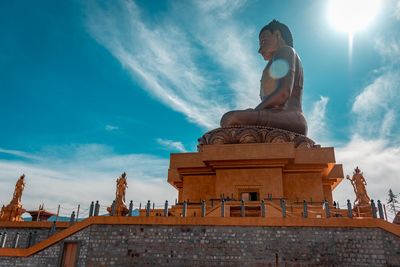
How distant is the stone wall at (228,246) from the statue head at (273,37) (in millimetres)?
14874

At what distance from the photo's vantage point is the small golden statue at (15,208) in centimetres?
1605

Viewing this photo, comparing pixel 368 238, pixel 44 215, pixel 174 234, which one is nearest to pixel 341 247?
pixel 368 238

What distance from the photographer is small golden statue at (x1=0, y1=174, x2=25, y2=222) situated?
1605 cm

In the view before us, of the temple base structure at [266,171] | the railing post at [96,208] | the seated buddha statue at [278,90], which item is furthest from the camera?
the seated buddha statue at [278,90]

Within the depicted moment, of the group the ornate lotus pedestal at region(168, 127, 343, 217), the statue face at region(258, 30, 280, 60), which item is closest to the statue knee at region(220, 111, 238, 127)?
the ornate lotus pedestal at region(168, 127, 343, 217)

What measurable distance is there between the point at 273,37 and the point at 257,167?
10619 millimetres

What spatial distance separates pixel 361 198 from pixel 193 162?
821 centimetres

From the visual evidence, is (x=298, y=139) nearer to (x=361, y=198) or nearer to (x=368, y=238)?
(x=361, y=198)

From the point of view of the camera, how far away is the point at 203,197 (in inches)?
643

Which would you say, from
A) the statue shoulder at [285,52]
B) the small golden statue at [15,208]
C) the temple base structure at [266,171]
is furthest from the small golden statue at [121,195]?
the statue shoulder at [285,52]

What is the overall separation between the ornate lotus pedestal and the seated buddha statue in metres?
0.74

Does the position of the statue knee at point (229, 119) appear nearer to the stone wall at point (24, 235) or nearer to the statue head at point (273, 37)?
the statue head at point (273, 37)

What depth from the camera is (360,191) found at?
15297 millimetres

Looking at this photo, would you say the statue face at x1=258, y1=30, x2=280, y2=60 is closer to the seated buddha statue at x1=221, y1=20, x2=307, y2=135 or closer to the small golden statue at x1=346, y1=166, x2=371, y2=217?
the seated buddha statue at x1=221, y1=20, x2=307, y2=135
